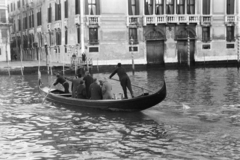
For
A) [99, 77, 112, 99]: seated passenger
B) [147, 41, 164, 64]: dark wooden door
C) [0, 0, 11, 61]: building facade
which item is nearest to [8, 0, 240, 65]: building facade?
[147, 41, 164, 64]: dark wooden door

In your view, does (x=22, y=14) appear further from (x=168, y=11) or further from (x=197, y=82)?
(x=197, y=82)

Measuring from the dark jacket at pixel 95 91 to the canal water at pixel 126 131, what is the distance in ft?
1.84

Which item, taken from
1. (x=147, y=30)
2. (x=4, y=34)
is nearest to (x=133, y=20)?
(x=147, y=30)

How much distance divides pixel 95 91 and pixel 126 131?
3529 mm

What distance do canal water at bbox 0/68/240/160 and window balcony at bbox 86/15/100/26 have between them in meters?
17.9

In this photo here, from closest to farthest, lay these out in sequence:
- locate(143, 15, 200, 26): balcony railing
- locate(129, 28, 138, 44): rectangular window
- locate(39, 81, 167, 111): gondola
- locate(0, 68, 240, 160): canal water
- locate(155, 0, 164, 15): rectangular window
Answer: locate(0, 68, 240, 160): canal water < locate(39, 81, 167, 111): gondola < locate(143, 15, 200, 26): balcony railing < locate(129, 28, 138, 44): rectangular window < locate(155, 0, 164, 15): rectangular window

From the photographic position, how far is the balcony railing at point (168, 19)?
35.6 meters

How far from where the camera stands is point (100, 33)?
114 feet

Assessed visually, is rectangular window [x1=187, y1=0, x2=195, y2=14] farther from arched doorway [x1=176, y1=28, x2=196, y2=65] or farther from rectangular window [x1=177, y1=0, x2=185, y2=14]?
arched doorway [x1=176, y1=28, x2=196, y2=65]

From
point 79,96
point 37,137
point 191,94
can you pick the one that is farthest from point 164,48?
point 37,137

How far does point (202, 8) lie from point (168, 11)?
3256mm

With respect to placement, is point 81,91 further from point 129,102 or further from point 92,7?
point 92,7

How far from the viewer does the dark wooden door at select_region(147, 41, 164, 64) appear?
36.5 meters

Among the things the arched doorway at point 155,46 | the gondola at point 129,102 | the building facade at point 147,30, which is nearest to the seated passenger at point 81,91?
the gondola at point 129,102
